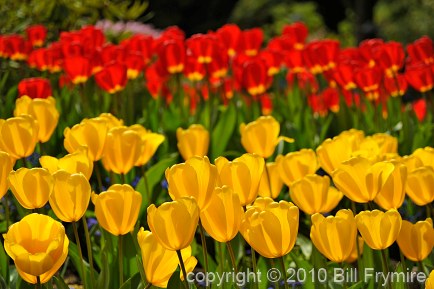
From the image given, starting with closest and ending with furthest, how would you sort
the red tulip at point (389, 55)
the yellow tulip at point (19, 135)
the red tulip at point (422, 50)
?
the yellow tulip at point (19, 135)
the red tulip at point (389, 55)
the red tulip at point (422, 50)

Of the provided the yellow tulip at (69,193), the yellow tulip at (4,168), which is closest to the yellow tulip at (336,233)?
the yellow tulip at (69,193)

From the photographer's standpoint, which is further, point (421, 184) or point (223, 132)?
point (223, 132)

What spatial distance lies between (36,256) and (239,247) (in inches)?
56.6

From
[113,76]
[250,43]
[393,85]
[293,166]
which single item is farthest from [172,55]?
[293,166]

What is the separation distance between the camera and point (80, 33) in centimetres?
481

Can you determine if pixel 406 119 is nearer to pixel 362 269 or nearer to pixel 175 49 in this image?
pixel 175 49

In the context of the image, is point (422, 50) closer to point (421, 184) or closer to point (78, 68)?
point (78, 68)

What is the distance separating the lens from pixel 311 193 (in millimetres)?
2287

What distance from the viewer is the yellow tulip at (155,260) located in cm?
187

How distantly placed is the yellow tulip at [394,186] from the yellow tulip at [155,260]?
22.5 inches

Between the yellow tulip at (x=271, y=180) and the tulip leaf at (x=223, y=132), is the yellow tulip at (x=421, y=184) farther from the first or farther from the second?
the tulip leaf at (x=223, y=132)

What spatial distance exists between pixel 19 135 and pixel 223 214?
834 millimetres

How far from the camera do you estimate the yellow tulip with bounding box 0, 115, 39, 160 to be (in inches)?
95.3

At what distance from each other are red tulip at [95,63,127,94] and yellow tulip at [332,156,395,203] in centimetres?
210
